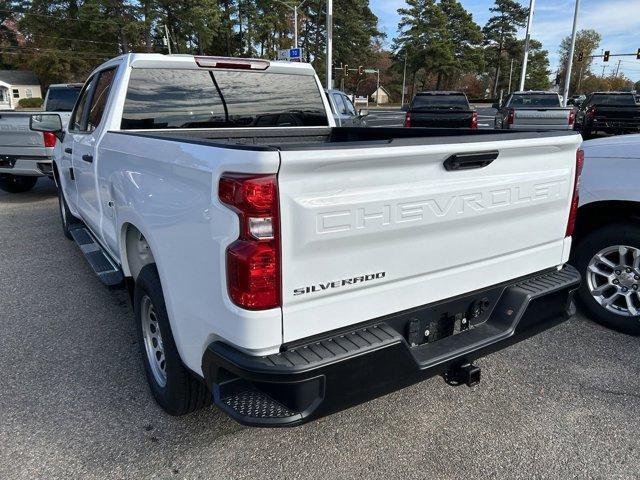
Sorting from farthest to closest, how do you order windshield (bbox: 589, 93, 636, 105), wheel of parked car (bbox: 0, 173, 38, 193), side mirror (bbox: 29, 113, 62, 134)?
1. windshield (bbox: 589, 93, 636, 105)
2. wheel of parked car (bbox: 0, 173, 38, 193)
3. side mirror (bbox: 29, 113, 62, 134)

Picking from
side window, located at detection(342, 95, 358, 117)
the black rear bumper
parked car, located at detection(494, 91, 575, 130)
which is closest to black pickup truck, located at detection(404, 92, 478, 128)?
parked car, located at detection(494, 91, 575, 130)

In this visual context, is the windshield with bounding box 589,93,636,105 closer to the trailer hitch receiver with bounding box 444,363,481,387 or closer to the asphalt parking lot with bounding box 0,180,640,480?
the asphalt parking lot with bounding box 0,180,640,480

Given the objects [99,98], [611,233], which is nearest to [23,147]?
[99,98]

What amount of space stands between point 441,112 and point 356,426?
11886 mm

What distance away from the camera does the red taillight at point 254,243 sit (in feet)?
6.02

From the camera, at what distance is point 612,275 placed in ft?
12.8

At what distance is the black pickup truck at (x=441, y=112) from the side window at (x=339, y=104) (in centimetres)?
181

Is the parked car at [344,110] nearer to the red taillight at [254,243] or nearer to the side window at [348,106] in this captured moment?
the side window at [348,106]

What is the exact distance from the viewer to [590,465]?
252 centimetres

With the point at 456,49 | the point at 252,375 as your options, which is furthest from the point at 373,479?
the point at 456,49

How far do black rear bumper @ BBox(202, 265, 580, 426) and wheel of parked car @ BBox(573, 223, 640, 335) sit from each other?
1778 mm

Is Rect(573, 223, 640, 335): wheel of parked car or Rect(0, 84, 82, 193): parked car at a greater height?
Rect(0, 84, 82, 193): parked car

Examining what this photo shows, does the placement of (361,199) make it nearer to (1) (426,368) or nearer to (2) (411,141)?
(2) (411,141)

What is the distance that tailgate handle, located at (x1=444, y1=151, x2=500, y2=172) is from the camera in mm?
2244
